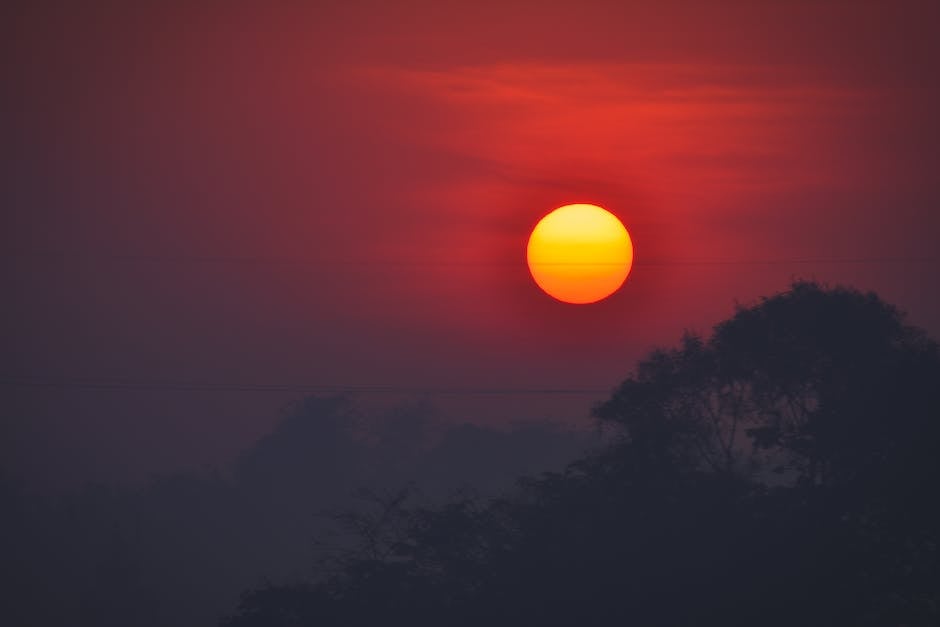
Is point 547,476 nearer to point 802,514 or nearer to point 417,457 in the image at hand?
point 802,514

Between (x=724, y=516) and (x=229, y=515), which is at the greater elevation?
(x=229, y=515)

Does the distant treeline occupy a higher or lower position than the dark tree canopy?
higher

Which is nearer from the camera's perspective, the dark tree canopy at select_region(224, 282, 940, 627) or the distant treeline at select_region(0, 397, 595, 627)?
the dark tree canopy at select_region(224, 282, 940, 627)

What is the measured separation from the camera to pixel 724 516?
2634 cm

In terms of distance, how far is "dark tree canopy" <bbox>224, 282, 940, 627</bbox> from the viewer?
2453 centimetres

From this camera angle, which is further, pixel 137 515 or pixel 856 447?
pixel 137 515

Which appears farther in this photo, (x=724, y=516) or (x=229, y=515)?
(x=229, y=515)

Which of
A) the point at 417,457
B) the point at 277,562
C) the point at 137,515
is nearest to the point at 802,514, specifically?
the point at 277,562

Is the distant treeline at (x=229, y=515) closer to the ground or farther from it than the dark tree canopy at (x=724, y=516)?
farther from it

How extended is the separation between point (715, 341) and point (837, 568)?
21.1 feet

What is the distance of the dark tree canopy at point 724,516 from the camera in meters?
Result: 24.5

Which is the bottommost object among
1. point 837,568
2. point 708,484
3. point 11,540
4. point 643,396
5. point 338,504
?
point 837,568

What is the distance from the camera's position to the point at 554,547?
26.9 m

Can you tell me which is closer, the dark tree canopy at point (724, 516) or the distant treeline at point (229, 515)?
the dark tree canopy at point (724, 516)
